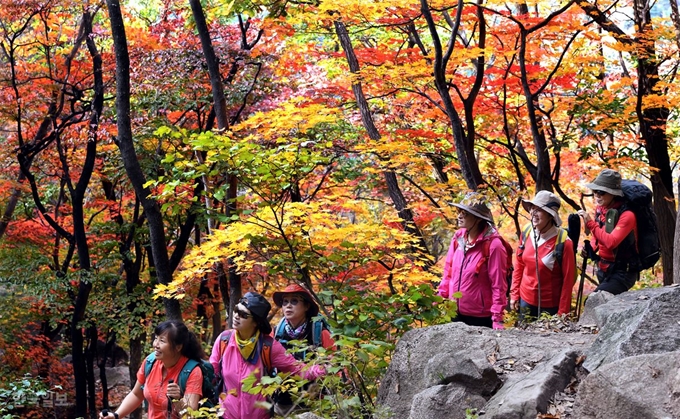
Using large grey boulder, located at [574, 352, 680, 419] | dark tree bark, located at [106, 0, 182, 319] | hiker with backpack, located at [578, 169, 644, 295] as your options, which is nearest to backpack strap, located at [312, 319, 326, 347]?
large grey boulder, located at [574, 352, 680, 419]

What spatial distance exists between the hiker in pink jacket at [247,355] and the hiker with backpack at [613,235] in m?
2.79

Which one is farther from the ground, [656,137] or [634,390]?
[656,137]

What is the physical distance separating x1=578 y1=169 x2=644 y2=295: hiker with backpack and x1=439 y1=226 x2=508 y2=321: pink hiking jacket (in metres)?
0.80

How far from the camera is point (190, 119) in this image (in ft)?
46.3

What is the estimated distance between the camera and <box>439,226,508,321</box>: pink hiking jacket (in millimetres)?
5598

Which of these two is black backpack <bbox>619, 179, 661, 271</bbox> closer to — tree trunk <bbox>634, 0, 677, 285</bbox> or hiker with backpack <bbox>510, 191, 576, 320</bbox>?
hiker with backpack <bbox>510, 191, 576, 320</bbox>

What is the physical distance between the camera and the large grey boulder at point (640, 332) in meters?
3.41

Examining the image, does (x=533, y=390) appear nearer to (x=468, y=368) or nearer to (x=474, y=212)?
(x=468, y=368)

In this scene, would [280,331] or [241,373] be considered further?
[280,331]

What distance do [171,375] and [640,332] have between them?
9.43ft

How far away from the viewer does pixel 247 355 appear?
4.66 m

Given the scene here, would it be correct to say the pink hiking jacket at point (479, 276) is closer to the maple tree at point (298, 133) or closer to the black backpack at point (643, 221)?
the maple tree at point (298, 133)

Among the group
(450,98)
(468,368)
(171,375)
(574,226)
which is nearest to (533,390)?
(468,368)

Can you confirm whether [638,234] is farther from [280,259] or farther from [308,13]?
[308,13]
